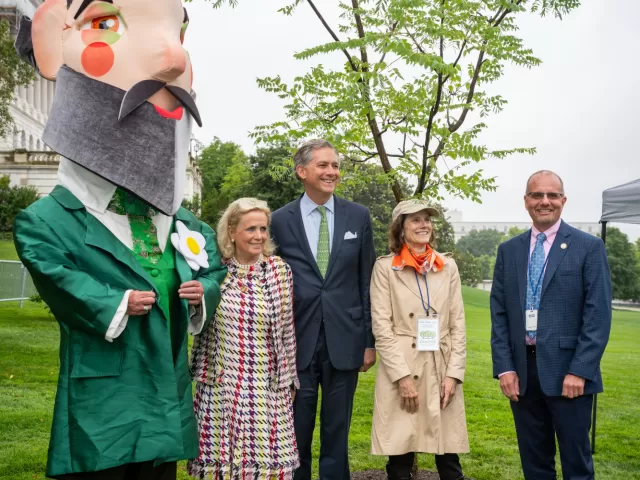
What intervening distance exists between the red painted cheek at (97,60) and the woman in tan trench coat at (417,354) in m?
2.09

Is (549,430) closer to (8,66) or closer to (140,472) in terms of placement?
(140,472)

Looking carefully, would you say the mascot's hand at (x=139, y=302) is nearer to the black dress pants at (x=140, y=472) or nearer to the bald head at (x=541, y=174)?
the black dress pants at (x=140, y=472)

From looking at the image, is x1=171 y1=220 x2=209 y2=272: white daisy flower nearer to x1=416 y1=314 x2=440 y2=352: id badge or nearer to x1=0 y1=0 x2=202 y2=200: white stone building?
x1=416 y1=314 x2=440 y2=352: id badge

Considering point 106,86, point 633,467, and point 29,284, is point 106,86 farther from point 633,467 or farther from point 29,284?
point 29,284

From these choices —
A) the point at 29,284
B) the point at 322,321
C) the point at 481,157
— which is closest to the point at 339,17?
the point at 481,157

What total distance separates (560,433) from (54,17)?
3.72 m

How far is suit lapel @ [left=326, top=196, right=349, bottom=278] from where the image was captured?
15.1 ft

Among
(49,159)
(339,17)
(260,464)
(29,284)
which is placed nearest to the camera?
(260,464)

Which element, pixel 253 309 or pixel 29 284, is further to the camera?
pixel 29 284

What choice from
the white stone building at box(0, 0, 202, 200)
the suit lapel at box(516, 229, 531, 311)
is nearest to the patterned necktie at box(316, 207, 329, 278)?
the suit lapel at box(516, 229, 531, 311)

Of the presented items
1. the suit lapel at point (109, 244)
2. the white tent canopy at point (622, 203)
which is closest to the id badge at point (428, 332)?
the suit lapel at point (109, 244)

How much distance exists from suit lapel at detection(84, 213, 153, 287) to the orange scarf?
1791 millimetres

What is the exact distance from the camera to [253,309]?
4.19 m

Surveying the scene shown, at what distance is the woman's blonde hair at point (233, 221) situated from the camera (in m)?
4.34
